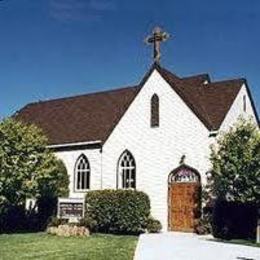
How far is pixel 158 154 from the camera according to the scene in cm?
2986

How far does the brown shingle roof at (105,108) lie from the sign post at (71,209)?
3904 mm

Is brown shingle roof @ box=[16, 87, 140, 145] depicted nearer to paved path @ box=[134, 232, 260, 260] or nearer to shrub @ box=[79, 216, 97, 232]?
shrub @ box=[79, 216, 97, 232]

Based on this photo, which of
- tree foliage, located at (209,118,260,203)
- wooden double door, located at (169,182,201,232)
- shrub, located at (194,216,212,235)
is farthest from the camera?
wooden double door, located at (169,182,201,232)

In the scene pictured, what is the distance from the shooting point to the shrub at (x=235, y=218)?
88.0 ft

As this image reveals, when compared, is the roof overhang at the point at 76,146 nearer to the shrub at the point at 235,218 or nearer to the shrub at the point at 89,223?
the shrub at the point at 89,223

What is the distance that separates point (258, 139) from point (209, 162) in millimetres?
3373

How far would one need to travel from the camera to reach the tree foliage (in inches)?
986

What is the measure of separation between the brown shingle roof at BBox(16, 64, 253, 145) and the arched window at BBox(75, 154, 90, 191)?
3.98 ft

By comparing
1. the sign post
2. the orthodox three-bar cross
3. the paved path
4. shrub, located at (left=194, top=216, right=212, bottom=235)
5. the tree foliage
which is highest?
the orthodox three-bar cross

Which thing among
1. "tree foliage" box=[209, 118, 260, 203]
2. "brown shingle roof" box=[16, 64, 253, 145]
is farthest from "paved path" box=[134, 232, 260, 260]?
"brown shingle roof" box=[16, 64, 253, 145]

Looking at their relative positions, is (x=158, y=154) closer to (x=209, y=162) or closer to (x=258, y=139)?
(x=209, y=162)

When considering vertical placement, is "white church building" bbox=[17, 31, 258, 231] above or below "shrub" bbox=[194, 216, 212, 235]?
above

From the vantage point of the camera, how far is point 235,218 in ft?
88.5

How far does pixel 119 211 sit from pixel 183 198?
327 cm
